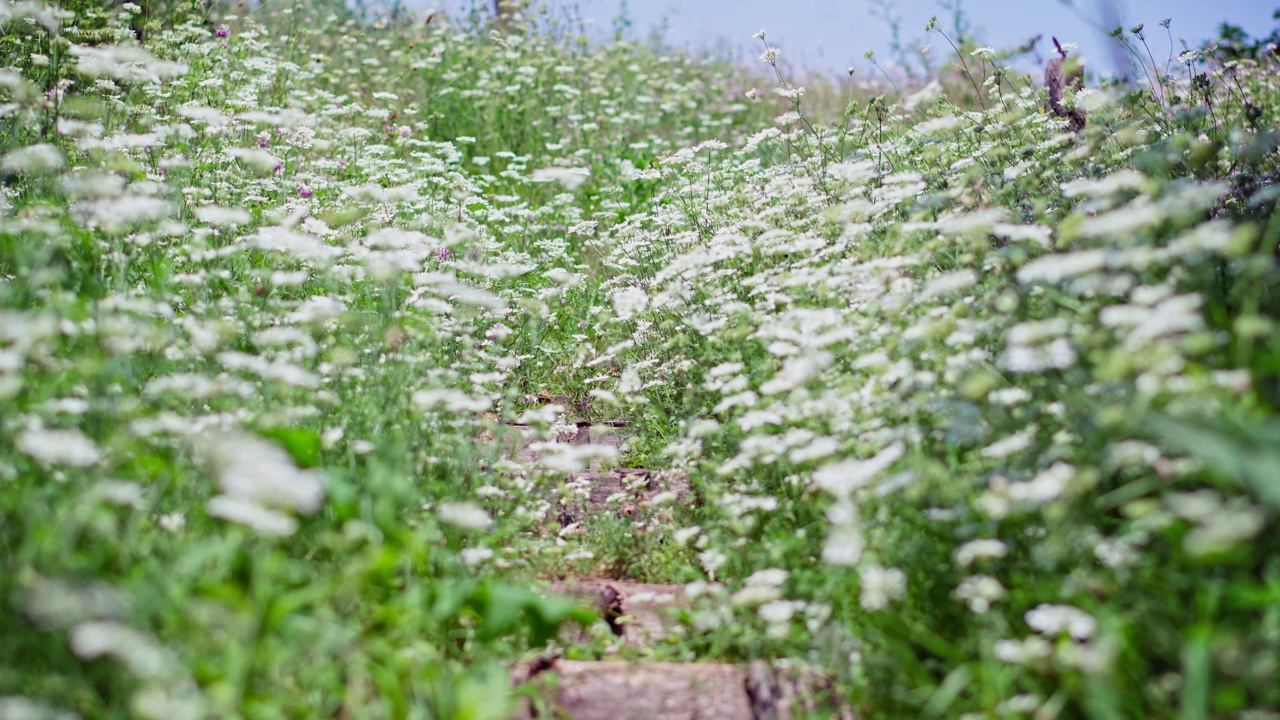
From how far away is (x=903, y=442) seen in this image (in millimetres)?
2633

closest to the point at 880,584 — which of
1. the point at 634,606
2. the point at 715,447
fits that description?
the point at 634,606

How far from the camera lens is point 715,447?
3.98 m

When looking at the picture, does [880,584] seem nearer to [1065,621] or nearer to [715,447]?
[1065,621]

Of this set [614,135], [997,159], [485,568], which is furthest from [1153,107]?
[614,135]

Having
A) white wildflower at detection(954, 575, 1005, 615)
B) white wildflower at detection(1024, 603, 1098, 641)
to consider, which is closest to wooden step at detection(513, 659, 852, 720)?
white wildflower at detection(954, 575, 1005, 615)

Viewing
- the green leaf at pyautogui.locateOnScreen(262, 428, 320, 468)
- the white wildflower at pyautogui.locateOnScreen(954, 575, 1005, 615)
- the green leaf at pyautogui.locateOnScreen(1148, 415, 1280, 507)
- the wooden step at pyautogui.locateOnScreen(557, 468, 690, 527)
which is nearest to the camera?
the green leaf at pyautogui.locateOnScreen(1148, 415, 1280, 507)

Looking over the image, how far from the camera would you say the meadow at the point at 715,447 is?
73.4 inches

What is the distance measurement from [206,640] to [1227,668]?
203 centimetres

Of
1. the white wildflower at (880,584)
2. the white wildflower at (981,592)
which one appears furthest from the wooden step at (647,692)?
the white wildflower at (981,592)

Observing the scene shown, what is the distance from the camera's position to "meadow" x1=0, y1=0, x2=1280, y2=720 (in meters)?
1.87

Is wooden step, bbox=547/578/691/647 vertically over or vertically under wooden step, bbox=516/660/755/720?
under

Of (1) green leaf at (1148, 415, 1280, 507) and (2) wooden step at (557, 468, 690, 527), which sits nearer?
(1) green leaf at (1148, 415, 1280, 507)

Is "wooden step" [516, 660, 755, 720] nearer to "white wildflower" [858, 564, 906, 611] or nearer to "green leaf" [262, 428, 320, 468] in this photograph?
"white wildflower" [858, 564, 906, 611]

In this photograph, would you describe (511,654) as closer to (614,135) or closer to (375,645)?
(375,645)
